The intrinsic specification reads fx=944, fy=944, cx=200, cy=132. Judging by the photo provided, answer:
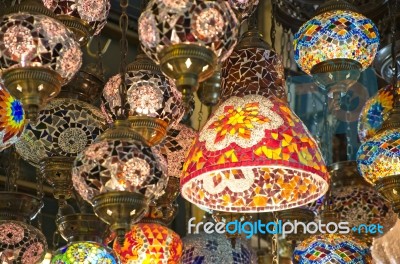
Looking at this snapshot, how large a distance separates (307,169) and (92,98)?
2.50 ft

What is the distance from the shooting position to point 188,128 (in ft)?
8.41

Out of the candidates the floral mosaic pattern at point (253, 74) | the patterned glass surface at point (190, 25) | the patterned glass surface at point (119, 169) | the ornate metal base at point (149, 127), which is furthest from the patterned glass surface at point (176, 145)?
the patterned glass surface at point (190, 25)

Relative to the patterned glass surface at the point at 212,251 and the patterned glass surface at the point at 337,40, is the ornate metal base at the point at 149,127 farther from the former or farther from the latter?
the patterned glass surface at the point at 212,251

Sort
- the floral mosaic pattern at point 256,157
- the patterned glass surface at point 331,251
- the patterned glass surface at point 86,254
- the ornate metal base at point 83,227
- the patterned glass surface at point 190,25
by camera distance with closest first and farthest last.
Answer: the patterned glass surface at point 190,25
the floral mosaic pattern at point 256,157
the patterned glass surface at point 86,254
the ornate metal base at point 83,227
the patterned glass surface at point 331,251

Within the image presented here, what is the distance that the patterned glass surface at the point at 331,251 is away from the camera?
107 inches

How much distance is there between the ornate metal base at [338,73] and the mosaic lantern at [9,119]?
774 mm

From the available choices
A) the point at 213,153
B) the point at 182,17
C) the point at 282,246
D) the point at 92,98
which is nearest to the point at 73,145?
the point at 92,98

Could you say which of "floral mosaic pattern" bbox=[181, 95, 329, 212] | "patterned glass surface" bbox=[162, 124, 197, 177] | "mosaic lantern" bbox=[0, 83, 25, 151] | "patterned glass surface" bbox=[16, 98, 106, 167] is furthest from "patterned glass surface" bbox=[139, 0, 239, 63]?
"patterned glass surface" bbox=[162, 124, 197, 177]

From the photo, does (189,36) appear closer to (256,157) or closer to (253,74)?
(256,157)

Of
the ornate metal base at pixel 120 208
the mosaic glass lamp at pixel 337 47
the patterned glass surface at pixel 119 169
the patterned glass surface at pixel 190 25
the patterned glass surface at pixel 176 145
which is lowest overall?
the ornate metal base at pixel 120 208

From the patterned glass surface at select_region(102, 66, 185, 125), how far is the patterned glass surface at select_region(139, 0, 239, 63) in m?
0.48

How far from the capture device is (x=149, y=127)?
7.00 ft

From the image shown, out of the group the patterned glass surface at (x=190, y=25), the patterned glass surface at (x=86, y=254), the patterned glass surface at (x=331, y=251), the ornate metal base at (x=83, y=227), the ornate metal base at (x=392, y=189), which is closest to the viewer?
the patterned glass surface at (x=190, y=25)

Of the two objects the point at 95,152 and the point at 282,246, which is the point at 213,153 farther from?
the point at 282,246
